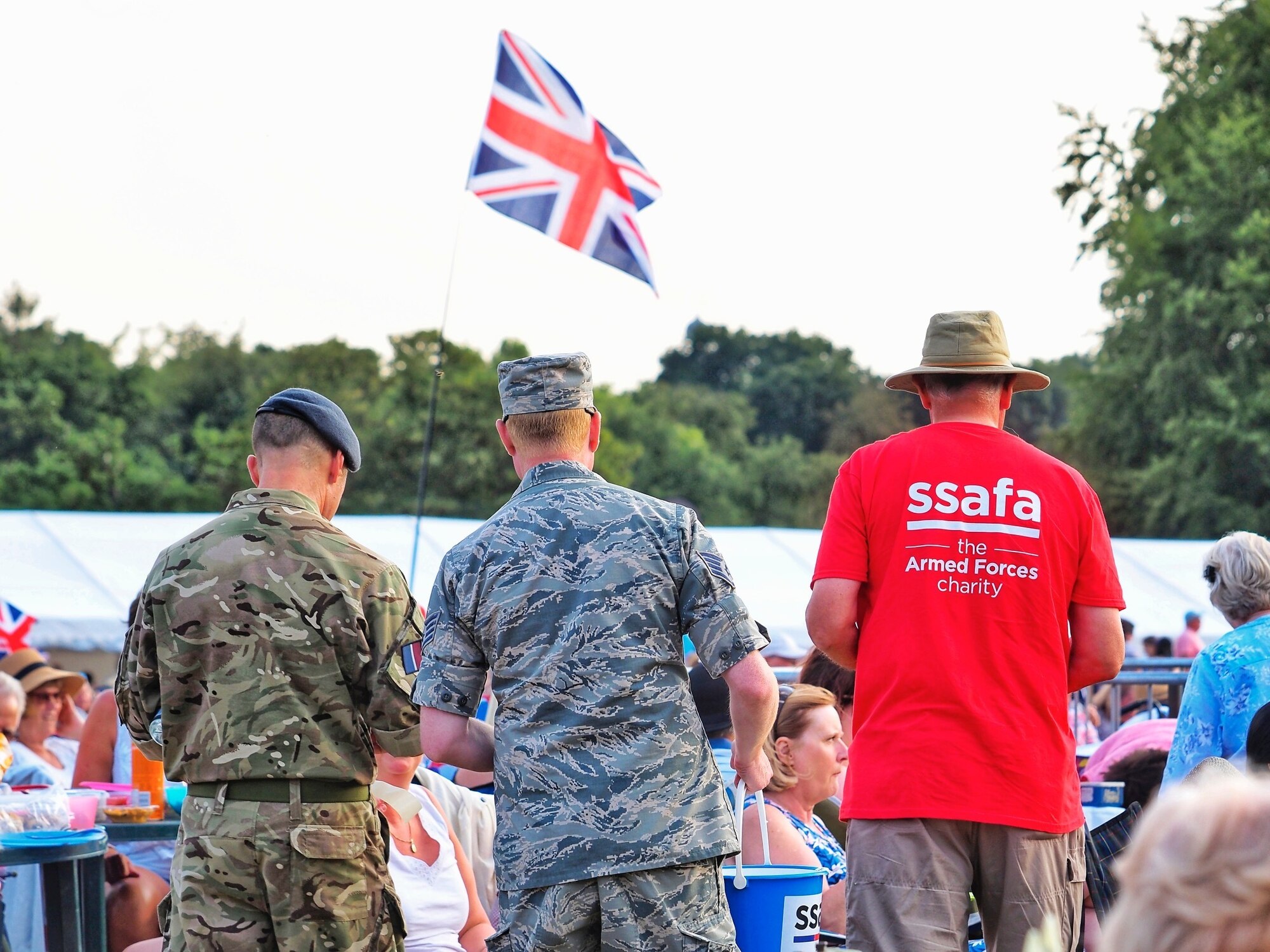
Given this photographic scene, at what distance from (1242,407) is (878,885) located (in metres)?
33.6

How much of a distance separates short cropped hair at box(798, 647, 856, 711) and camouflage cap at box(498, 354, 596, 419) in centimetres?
307

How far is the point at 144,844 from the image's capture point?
574 cm

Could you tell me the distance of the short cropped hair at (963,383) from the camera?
11.9ft

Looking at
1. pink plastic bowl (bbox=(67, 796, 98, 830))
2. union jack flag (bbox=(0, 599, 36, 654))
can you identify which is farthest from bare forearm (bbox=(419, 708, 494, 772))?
union jack flag (bbox=(0, 599, 36, 654))

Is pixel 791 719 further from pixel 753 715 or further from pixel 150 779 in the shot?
pixel 150 779

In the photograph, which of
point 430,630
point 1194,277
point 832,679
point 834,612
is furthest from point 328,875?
point 1194,277

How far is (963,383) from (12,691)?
17.3ft

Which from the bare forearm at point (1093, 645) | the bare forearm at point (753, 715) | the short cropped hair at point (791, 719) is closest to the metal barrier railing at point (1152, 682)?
the short cropped hair at point (791, 719)

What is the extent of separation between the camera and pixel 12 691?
6.98 m

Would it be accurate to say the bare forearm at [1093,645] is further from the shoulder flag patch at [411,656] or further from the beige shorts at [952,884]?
the shoulder flag patch at [411,656]

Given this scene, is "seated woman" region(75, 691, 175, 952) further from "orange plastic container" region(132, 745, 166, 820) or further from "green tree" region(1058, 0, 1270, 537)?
"green tree" region(1058, 0, 1270, 537)

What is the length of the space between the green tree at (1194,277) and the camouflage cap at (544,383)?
32987mm

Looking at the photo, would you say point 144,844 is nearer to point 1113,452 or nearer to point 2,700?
point 2,700

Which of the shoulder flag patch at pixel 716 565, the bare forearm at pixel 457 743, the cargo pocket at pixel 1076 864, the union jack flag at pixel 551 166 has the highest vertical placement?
the union jack flag at pixel 551 166
